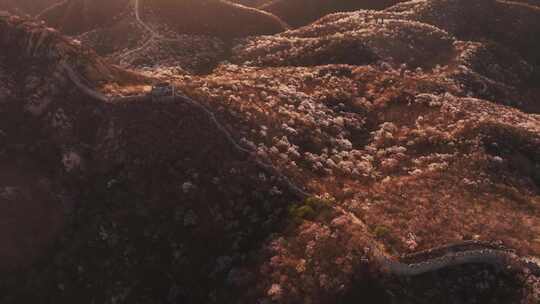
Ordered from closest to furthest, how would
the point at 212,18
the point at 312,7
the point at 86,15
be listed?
the point at 212,18
the point at 86,15
the point at 312,7

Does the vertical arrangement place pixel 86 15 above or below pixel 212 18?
below

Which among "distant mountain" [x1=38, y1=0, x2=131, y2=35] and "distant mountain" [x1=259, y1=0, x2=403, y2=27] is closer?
"distant mountain" [x1=38, y1=0, x2=131, y2=35]

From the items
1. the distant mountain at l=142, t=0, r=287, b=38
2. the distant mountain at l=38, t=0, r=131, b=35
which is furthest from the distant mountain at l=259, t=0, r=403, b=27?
the distant mountain at l=38, t=0, r=131, b=35

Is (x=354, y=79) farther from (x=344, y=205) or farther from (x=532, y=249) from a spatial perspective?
(x=532, y=249)

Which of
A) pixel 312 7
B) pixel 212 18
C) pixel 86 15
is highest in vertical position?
pixel 212 18

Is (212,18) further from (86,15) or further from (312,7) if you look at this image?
(312,7)

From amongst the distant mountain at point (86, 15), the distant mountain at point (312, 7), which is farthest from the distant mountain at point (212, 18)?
the distant mountain at point (312, 7)

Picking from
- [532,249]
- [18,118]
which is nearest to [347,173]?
[532,249]

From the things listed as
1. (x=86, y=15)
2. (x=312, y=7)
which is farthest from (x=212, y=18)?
(x=312, y=7)

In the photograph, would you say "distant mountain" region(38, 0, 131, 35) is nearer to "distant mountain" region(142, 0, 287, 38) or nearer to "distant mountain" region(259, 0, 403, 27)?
"distant mountain" region(142, 0, 287, 38)

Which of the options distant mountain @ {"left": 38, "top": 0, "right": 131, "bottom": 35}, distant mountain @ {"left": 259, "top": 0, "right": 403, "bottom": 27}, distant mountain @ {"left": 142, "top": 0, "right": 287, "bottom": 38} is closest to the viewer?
distant mountain @ {"left": 142, "top": 0, "right": 287, "bottom": 38}

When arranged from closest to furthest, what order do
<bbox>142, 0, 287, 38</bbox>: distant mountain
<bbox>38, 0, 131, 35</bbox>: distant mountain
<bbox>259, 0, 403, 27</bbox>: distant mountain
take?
<bbox>142, 0, 287, 38</bbox>: distant mountain → <bbox>38, 0, 131, 35</bbox>: distant mountain → <bbox>259, 0, 403, 27</bbox>: distant mountain

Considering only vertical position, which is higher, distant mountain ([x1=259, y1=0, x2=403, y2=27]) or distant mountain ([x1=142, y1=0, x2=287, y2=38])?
distant mountain ([x1=142, y1=0, x2=287, y2=38])
